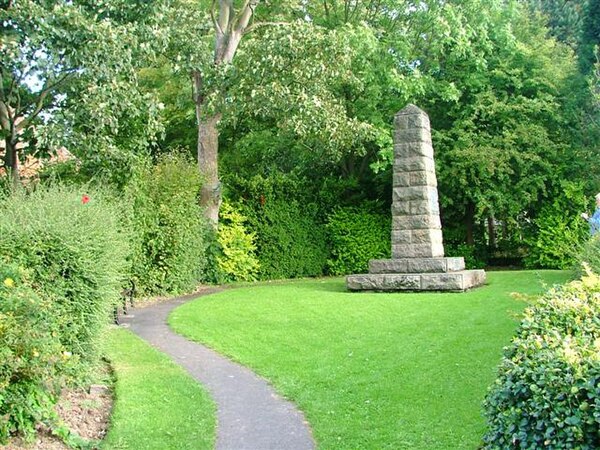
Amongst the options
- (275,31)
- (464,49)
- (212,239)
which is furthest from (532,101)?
(212,239)

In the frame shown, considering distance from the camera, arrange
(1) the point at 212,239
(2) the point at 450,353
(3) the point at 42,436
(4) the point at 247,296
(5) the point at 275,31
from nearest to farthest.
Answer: (3) the point at 42,436
(2) the point at 450,353
(4) the point at 247,296
(5) the point at 275,31
(1) the point at 212,239

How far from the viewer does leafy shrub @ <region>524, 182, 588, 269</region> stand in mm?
21516

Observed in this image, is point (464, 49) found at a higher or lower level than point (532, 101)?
higher

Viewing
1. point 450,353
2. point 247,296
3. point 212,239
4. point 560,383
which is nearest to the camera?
point 560,383

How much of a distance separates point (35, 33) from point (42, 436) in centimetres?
663

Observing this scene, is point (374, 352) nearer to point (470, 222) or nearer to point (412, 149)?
point (412, 149)

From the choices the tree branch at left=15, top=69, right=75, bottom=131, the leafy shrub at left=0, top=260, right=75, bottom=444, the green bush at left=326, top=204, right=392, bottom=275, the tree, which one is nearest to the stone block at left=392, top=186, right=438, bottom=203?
the tree

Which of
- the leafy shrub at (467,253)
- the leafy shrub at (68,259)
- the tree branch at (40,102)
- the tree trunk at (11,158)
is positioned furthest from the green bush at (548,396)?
the leafy shrub at (467,253)

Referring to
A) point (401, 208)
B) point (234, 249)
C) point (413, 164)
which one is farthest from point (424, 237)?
point (234, 249)

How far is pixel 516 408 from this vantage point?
3615mm

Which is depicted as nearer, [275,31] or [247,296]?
[247,296]

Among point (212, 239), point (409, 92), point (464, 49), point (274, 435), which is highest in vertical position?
point (464, 49)

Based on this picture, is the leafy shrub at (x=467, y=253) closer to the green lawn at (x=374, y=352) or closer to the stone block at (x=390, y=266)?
the green lawn at (x=374, y=352)

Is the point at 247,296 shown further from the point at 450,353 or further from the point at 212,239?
the point at 450,353
